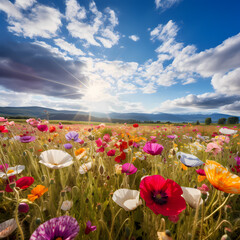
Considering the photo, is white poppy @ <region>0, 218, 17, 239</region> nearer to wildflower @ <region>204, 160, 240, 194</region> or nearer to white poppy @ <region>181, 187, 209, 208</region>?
white poppy @ <region>181, 187, 209, 208</region>

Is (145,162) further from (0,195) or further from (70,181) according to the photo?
(0,195)

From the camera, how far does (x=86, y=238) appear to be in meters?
0.90

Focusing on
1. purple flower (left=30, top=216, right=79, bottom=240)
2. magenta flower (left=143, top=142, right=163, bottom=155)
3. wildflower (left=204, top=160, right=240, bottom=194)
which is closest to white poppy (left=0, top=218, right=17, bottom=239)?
purple flower (left=30, top=216, right=79, bottom=240)

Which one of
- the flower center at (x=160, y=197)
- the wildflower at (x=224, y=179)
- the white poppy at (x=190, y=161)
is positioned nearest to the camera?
the wildflower at (x=224, y=179)

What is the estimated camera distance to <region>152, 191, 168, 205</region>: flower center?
808mm

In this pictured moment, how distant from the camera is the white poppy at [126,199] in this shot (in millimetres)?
779

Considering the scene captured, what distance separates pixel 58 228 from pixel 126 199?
43 centimetres

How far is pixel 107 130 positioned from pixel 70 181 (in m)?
4.66

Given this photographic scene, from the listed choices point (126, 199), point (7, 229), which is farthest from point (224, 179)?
point (7, 229)

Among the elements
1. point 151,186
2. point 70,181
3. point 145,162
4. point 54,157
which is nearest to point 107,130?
point 145,162

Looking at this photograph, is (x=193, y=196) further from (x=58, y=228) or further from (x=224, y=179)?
(x=58, y=228)

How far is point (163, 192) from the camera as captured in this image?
84 cm

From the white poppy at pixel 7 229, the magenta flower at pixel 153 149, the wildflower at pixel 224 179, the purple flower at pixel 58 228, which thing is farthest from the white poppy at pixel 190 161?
the white poppy at pixel 7 229

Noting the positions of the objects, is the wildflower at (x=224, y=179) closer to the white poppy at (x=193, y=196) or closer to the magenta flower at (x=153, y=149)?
the white poppy at (x=193, y=196)
